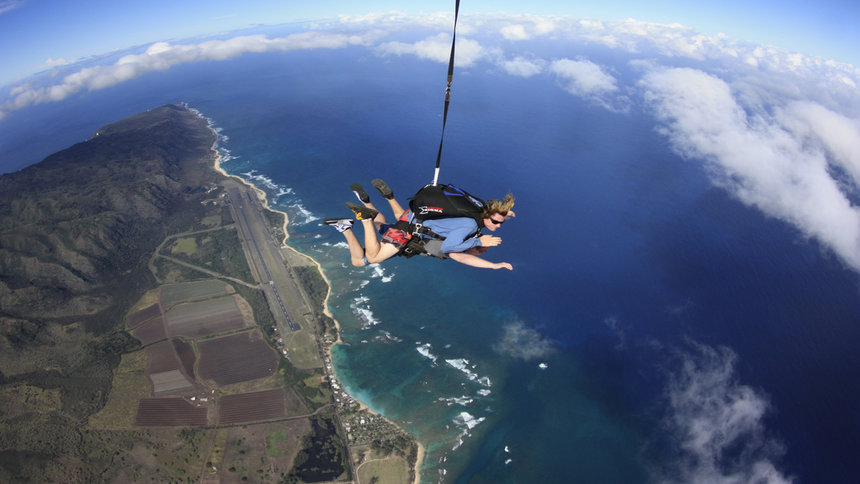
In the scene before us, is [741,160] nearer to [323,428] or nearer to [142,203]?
[323,428]

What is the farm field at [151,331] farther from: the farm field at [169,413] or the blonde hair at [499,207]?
the blonde hair at [499,207]

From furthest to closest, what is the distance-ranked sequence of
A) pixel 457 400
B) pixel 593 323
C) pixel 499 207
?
pixel 593 323 < pixel 457 400 < pixel 499 207

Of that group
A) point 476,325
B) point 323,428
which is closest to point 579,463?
point 476,325

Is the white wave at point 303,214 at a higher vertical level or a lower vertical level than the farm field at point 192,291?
higher

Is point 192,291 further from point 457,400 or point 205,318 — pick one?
point 457,400

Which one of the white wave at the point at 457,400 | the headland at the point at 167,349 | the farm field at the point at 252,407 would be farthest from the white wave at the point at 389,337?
the farm field at the point at 252,407

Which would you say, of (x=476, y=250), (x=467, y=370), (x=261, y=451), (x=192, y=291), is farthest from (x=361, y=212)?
(x=192, y=291)
